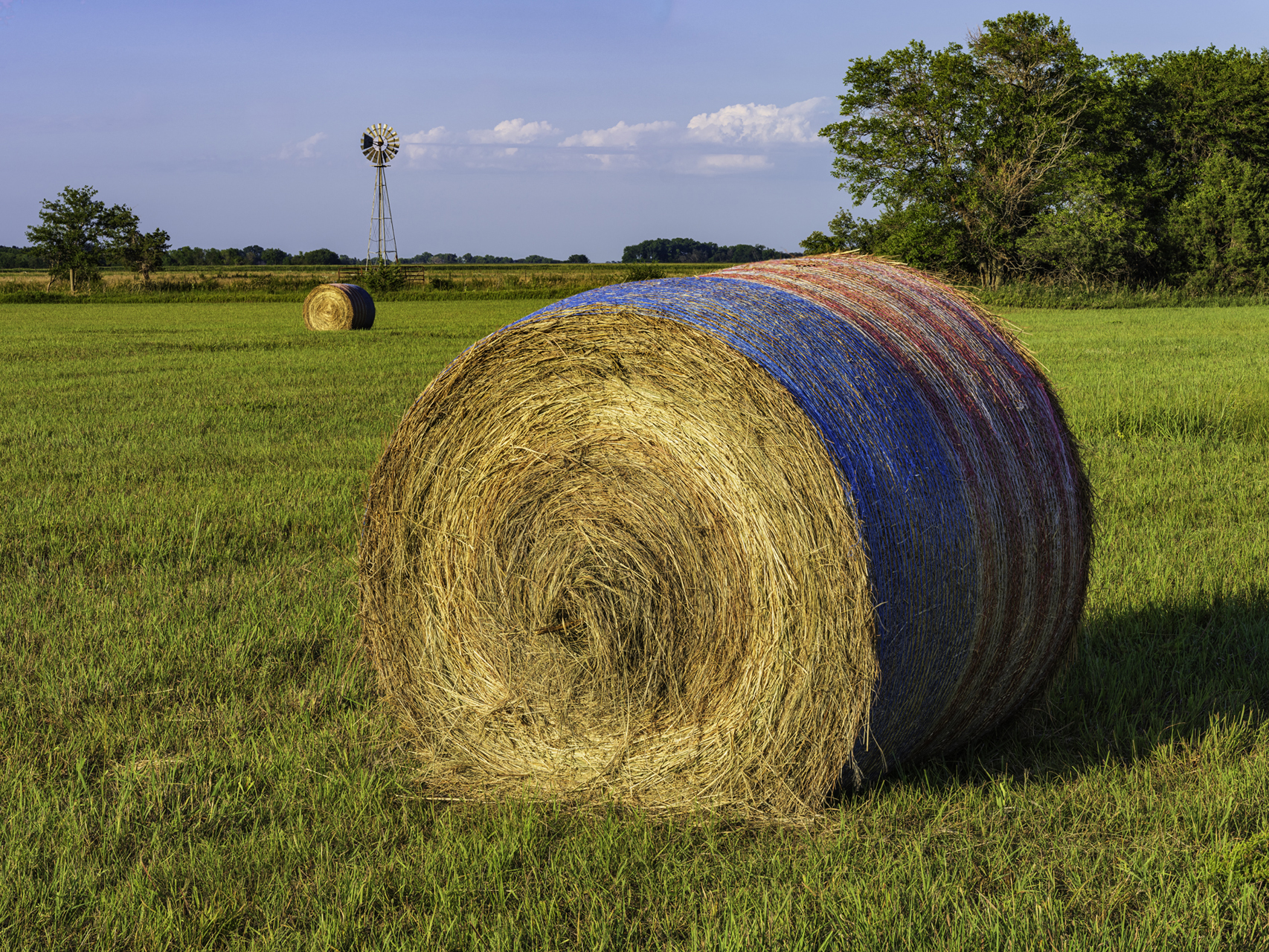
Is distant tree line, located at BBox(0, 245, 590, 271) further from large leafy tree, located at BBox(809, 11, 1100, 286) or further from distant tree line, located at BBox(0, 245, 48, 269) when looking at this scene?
large leafy tree, located at BBox(809, 11, 1100, 286)

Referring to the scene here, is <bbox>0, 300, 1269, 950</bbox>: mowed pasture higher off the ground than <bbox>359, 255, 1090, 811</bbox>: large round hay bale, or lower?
lower

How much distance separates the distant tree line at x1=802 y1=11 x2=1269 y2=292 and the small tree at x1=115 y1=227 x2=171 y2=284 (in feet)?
148

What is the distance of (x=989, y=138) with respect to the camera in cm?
5034

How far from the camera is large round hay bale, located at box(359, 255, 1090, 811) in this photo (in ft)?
11.4

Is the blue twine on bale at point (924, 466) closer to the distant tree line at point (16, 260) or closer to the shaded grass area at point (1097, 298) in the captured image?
the shaded grass area at point (1097, 298)

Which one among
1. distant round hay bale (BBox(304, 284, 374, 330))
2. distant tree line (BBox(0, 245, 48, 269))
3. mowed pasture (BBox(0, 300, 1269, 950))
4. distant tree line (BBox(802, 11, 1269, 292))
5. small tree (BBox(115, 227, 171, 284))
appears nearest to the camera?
mowed pasture (BBox(0, 300, 1269, 950))

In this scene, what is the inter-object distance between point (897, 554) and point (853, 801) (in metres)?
0.89

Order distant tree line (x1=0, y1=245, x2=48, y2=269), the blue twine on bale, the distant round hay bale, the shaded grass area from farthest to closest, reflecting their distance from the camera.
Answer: distant tree line (x1=0, y1=245, x2=48, y2=269) → the shaded grass area → the distant round hay bale → the blue twine on bale

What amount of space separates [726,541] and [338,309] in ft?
90.0

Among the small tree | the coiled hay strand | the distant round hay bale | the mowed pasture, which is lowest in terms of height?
the mowed pasture

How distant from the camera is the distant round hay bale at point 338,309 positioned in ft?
96.0

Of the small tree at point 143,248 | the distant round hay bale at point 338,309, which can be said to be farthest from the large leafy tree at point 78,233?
the distant round hay bale at point 338,309

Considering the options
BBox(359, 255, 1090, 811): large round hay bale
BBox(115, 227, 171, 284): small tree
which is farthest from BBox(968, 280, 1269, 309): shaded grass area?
BBox(115, 227, 171, 284): small tree

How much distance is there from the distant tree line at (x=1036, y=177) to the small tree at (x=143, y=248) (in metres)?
45.1
